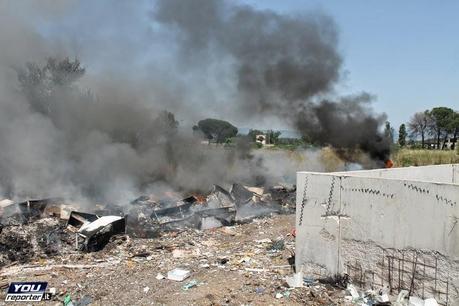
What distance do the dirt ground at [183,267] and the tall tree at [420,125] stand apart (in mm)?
27858

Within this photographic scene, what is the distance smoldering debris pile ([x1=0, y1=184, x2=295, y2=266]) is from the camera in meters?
7.07

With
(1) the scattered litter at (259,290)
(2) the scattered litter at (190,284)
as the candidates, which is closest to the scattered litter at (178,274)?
(2) the scattered litter at (190,284)

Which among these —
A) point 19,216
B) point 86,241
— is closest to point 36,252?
point 86,241

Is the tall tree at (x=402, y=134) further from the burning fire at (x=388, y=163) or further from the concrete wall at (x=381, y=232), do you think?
the concrete wall at (x=381, y=232)

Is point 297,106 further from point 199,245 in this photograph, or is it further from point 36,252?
point 36,252

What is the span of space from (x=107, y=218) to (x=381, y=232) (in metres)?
5.05

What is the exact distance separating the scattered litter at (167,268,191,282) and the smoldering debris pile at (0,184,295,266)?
2.22 metres

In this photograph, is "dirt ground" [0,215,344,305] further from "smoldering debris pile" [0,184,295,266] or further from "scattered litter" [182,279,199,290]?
"smoldering debris pile" [0,184,295,266]

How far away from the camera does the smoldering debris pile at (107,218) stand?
7.07 metres

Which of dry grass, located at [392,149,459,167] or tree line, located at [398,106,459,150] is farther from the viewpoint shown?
tree line, located at [398,106,459,150]

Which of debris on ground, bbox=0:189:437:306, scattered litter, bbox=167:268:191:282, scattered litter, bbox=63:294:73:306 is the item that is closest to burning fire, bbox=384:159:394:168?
debris on ground, bbox=0:189:437:306

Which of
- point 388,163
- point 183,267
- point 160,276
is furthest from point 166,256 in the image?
point 388,163

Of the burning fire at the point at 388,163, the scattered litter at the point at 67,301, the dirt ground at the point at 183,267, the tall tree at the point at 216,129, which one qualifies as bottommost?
the scattered litter at the point at 67,301

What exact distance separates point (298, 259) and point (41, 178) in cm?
887
